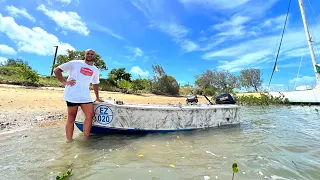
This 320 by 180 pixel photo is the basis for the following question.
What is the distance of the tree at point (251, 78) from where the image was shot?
52537mm

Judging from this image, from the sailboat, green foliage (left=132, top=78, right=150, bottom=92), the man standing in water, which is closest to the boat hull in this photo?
the man standing in water

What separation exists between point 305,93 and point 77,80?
2028 centimetres

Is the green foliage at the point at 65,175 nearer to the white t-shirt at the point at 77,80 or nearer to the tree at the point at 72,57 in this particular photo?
the white t-shirt at the point at 77,80

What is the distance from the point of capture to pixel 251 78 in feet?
173

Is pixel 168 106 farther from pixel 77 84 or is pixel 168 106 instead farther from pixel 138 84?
pixel 138 84

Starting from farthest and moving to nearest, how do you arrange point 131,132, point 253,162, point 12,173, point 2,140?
point 131,132
point 2,140
point 253,162
point 12,173

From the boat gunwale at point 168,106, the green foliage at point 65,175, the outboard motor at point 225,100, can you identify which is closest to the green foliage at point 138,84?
the outboard motor at point 225,100

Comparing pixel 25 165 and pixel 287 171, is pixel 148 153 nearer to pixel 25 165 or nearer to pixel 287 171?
pixel 25 165

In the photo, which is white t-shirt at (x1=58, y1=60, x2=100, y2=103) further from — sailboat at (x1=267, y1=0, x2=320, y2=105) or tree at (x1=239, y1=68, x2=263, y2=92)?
tree at (x1=239, y1=68, x2=263, y2=92)

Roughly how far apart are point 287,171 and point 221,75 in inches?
1765

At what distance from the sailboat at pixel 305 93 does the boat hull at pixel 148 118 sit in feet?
47.4

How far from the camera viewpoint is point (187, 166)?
3457 millimetres

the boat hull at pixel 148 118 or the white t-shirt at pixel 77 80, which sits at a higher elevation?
the white t-shirt at pixel 77 80

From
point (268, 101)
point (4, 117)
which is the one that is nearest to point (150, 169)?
point (4, 117)
